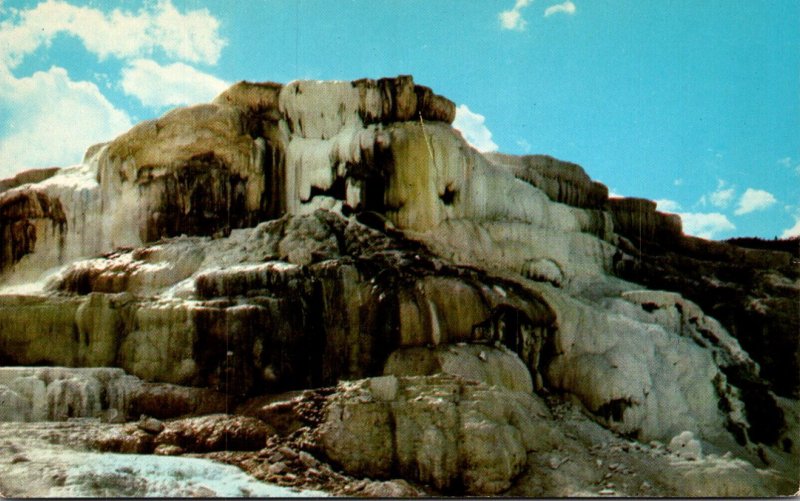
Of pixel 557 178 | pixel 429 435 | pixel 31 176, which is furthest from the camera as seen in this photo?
pixel 557 178

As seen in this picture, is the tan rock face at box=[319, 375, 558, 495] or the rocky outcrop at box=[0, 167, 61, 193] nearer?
the tan rock face at box=[319, 375, 558, 495]

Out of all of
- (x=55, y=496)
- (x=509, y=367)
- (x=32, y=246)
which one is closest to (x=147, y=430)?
(x=55, y=496)

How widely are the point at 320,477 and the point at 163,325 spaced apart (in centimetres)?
251

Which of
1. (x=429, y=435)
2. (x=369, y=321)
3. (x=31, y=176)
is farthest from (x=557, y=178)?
(x=31, y=176)

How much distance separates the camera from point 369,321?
9.00 metres

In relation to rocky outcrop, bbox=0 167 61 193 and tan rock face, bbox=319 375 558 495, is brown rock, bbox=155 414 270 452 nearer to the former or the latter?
tan rock face, bbox=319 375 558 495

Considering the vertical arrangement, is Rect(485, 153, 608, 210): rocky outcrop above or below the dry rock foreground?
above

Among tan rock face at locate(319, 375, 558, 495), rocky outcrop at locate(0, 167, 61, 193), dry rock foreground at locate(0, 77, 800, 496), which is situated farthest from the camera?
rocky outcrop at locate(0, 167, 61, 193)

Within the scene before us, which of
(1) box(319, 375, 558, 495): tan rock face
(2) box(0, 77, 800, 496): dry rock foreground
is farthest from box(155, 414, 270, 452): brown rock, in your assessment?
(1) box(319, 375, 558, 495): tan rock face

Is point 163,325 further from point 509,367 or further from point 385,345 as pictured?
point 509,367

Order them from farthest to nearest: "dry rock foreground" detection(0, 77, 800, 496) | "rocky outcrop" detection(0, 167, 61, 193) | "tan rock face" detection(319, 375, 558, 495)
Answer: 1. "rocky outcrop" detection(0, 167, 61, 193)
2. "dry rock foreground" detection(0, 77, 800, 496)
3. "tan rock face" detection(319, 375, 558, 495)

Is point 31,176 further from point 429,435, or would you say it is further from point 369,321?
point 429,435

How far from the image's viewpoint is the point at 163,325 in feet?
27.4

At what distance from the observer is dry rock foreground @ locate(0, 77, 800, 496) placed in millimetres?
7180
